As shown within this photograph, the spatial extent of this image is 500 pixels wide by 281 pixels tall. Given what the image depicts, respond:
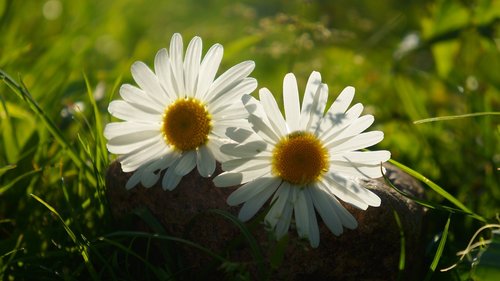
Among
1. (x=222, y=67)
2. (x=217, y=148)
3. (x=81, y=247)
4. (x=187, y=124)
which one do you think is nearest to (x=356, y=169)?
(x=217, y=148)

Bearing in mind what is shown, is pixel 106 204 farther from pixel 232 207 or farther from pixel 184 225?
pixel 232 207

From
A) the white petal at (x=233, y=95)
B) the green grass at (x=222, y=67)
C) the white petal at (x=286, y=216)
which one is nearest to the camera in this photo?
the white petal at (x=286, y=216)

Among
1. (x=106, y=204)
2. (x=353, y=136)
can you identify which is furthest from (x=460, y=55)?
(x=106, y=204)

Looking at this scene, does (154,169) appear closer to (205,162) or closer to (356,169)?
(205,162)

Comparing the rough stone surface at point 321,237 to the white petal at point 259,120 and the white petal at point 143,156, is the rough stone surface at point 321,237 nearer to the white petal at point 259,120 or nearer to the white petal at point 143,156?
the white petal at point 143,156

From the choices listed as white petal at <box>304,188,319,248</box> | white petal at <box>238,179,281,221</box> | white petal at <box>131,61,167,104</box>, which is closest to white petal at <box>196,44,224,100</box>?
white petal at <box>131,61,167,104</box>

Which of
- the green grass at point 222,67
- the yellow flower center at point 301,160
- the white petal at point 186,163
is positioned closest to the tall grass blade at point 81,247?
the green grass at point 222,67
